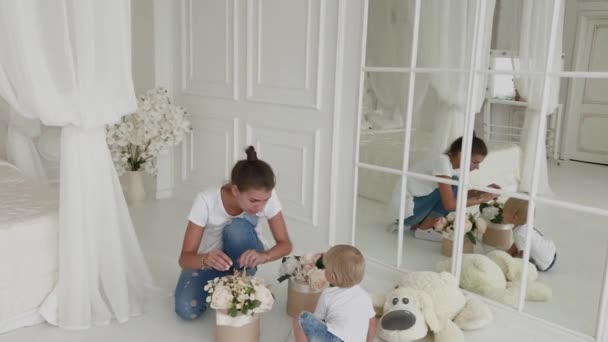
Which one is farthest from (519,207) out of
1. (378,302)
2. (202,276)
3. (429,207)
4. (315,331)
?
(202,276)

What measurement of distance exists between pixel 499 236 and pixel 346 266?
1.10m

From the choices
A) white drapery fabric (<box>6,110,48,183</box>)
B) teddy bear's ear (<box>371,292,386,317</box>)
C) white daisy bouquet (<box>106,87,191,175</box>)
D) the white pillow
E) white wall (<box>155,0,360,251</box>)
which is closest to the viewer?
teddy bear's ear (<box>371,292,386,317</box>)

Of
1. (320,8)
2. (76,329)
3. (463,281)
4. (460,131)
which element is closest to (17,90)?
(76,329)

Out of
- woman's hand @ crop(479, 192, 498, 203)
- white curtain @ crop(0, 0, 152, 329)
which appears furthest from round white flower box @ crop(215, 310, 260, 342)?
woman's hand @ crop(479, 192, 498, 203)

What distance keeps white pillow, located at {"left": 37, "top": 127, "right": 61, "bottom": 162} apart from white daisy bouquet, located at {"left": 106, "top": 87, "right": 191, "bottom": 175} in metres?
0.36

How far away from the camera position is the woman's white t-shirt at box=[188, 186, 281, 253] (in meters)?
2.19

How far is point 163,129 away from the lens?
3.95 meters

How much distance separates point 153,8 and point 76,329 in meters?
2.67

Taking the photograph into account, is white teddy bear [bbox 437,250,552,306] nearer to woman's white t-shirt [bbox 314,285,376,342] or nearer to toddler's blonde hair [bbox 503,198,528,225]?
toddler's blonde hair [bbox 503,198,528,225]

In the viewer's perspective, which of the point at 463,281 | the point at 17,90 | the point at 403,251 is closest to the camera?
the point at 17,90

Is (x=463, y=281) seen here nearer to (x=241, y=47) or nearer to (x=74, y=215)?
(x=74, y=215)

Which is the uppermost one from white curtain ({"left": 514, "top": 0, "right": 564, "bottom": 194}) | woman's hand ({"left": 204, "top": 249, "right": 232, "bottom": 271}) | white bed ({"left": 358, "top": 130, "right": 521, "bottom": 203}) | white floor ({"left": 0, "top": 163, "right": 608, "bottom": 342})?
white curtain ({"left": 514, "top": 0, "right": 564, "bottom": 194})

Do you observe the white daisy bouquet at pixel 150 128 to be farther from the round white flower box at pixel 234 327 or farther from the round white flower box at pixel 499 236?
the round white flower box at pixel 499 236

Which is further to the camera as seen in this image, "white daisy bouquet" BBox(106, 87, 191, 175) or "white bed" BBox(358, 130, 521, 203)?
"white daisy bouquet" BBox(106, 87, 191, 175)
